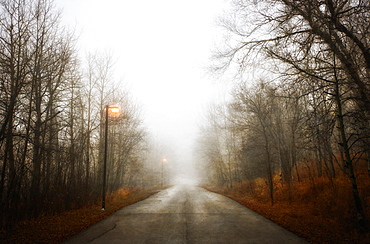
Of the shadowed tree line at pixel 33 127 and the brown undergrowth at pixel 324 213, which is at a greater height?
the shadowed tree line at pixel 33 127

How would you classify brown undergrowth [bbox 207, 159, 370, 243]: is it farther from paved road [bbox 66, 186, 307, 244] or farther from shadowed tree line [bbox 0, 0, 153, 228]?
shadowed tree line [bbox 0, 0, 153, 228]

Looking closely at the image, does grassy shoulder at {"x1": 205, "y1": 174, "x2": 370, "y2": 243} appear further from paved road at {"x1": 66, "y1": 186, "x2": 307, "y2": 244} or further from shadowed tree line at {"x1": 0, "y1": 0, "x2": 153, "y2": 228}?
shadowed tree line at {"x1": 0, "y1": 0, "x2": 153, "y2": 228}

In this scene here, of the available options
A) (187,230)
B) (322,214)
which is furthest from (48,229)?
(322,214)

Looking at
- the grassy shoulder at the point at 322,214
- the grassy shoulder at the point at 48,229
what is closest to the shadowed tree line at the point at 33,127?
Result: the grassy shoulder at the point at 48,229

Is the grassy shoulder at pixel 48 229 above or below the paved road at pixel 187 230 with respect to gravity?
above

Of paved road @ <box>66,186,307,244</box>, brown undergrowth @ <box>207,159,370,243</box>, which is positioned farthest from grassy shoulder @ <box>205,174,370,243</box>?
paved road @ <box>66,186,307,244</box>

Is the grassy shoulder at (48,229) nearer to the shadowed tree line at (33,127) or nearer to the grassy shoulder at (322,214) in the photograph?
the shadowed tree line at (33,127)

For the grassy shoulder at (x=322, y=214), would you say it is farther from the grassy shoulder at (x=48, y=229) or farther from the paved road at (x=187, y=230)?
the grassy shoulder at (x=48, y=229)

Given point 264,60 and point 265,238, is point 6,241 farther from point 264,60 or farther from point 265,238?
point 264,60

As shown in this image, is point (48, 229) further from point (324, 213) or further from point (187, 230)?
point (324, 213)

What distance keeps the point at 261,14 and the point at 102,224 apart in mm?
9767

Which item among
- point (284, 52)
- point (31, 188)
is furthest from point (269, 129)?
point (31, 188)

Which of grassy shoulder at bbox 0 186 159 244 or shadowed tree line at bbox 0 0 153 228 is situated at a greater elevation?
shadowed tree line at bbox 0 0 153 228

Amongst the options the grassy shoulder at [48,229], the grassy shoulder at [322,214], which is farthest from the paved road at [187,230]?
the grassy shoulder at [322,214]
